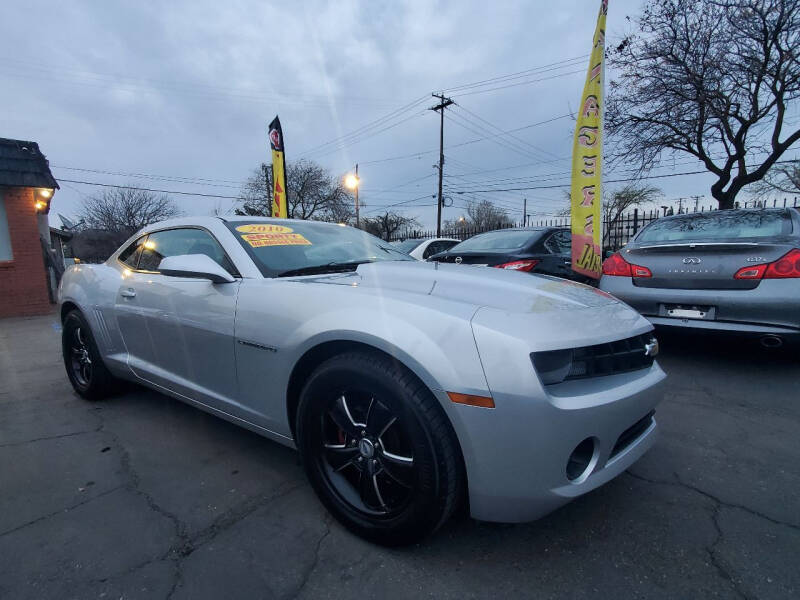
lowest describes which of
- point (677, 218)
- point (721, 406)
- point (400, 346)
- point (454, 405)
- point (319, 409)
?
point (721, 406)

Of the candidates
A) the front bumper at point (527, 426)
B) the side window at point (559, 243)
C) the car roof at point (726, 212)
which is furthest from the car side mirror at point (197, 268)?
the car roof at point (726, 212)

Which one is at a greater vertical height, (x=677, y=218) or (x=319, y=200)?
(x=319, y=200)

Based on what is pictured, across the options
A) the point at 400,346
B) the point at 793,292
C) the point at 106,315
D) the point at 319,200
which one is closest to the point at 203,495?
the point at 400,346

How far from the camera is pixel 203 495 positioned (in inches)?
78.0

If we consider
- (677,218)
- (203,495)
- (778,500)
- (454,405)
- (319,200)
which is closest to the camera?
(454,405)

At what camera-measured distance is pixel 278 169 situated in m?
12.1

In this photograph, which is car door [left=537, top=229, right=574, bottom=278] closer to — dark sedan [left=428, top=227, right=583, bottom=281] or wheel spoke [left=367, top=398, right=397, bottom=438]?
dark sedan [left=428, top=227, right=583, bottom=281]

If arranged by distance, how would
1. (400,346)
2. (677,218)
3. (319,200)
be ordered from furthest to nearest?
1. (319,200)
2. (677,218)
3. (400,346)

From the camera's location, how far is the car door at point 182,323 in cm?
208

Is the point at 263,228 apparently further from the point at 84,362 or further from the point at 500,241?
the point at 500,241

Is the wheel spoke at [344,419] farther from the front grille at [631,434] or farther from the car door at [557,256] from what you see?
the car door at [557,256]

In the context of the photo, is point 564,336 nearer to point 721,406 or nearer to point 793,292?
point 721,406

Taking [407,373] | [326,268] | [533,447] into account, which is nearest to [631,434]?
[533,447]

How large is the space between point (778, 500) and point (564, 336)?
57.1 inches
